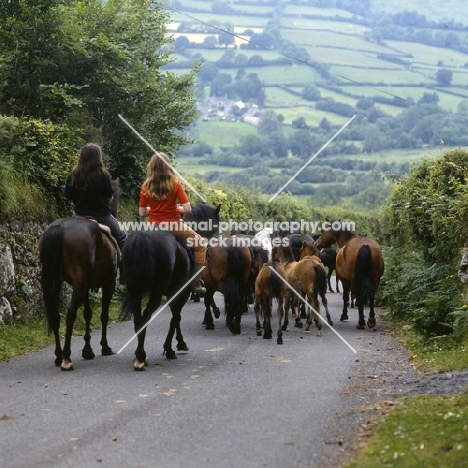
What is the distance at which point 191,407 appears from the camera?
32.2 ft

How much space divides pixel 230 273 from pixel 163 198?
176 inches

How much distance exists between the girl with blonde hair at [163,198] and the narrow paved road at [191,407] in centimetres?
203

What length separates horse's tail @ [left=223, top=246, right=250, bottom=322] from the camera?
17.4m

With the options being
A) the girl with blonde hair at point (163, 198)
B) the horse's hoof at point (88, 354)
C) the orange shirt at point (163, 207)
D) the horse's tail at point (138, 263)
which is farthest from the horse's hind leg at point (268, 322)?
the horse's tail at point (138, 263)

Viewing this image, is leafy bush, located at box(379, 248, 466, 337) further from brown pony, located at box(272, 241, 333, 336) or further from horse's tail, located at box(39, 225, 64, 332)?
horse's tail, located at box(39, 225, 64, 332)

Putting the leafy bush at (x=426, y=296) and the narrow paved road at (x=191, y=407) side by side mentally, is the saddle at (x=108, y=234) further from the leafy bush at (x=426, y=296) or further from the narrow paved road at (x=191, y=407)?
the leafy bush at (x=426, y=296)

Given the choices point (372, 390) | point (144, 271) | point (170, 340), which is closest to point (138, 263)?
point (144, 271)

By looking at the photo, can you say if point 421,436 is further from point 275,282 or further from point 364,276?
point 364,276

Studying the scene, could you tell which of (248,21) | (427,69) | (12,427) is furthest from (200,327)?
(248,21)

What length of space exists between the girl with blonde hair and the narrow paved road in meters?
2.03

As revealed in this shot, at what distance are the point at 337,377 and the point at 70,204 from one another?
33.3 ft

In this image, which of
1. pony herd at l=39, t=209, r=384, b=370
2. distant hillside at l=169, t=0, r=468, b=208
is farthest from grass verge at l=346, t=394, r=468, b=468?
distant hillside at l=169, t=0, r=468, b=208

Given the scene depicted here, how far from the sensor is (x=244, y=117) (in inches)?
4552

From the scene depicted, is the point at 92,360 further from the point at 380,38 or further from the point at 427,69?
the point at 380,38
